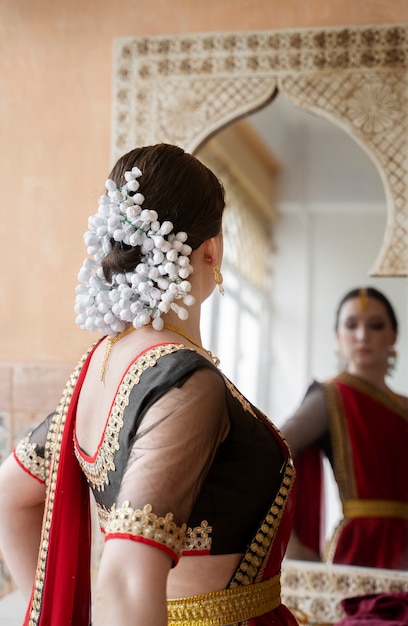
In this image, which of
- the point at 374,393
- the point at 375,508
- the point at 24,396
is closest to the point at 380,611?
the point at 375,508

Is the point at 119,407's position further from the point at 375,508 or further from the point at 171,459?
the point at 375,508

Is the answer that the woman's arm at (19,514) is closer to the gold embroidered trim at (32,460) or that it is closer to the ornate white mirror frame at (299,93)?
the gold embroidered trim at (32,460)

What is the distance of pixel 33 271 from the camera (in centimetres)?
243

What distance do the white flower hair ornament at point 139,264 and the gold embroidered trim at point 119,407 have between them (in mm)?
60

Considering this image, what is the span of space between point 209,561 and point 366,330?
4.11 ft

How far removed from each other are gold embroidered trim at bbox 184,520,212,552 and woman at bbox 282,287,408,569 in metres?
1.15

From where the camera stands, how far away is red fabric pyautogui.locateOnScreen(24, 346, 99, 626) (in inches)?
47.6

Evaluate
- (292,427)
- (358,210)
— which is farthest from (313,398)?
(358,210)

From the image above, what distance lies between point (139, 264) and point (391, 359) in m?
1.23

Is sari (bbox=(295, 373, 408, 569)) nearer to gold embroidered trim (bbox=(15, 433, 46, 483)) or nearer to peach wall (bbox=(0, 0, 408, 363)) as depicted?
peach wall (bbox=(0, 0, 408, 363))

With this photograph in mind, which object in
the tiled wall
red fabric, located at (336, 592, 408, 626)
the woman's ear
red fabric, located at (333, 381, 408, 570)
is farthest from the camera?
the tiled wall

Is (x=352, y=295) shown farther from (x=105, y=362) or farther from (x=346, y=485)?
(x=105, y=362)

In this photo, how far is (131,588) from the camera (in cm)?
87

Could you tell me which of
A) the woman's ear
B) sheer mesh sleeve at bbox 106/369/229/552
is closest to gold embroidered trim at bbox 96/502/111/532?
sheer mesh sleeve at bbox 106/369/229/552
